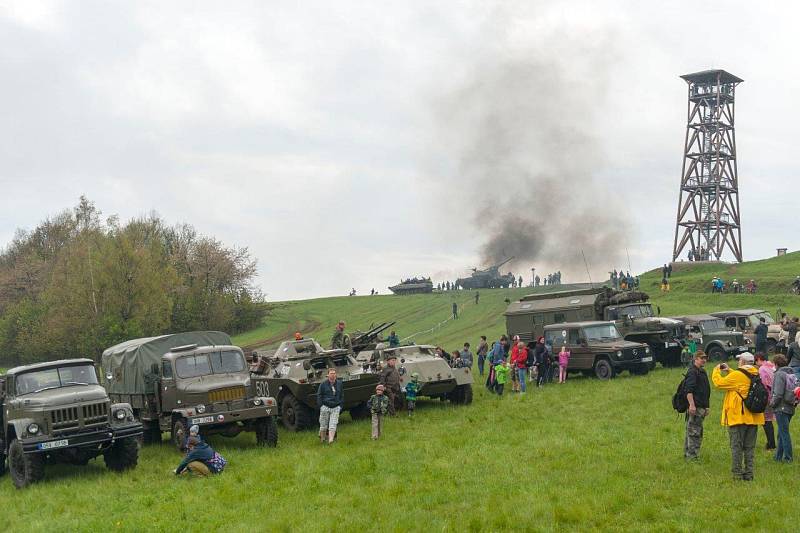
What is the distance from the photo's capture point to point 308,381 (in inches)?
792

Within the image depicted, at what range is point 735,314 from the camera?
29.6m

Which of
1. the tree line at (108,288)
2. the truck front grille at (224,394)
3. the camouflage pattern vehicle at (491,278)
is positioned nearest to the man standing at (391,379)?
the truck front grille at (224,394)

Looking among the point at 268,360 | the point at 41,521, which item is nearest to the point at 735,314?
the point at 268,360

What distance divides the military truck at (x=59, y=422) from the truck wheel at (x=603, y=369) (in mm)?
14620

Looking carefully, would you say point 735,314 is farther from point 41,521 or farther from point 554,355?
point 41,521

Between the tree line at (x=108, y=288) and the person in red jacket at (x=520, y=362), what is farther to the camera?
the tree line at (x=108, y=288)

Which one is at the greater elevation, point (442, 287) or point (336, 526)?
point (442, 287)

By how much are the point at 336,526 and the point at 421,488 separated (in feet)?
6.79

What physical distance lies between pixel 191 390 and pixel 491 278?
6378cm

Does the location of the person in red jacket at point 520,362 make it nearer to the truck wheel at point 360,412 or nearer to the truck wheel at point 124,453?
the truck wheel at point 360,412

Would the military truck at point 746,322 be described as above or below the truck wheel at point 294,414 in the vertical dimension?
above

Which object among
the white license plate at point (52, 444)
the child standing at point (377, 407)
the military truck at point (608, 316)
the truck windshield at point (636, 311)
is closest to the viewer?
the white license plate at point (52, 444)

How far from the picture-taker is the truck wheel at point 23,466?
50.0 feet

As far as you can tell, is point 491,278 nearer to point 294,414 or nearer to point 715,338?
point 715,338
